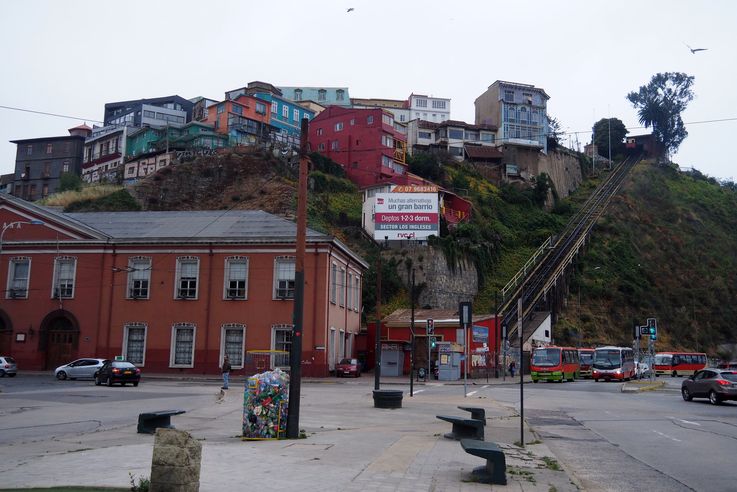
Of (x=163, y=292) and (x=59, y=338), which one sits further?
(x=59, y=338)

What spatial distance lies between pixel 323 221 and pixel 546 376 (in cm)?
3042

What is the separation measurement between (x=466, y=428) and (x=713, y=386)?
58.0 ft

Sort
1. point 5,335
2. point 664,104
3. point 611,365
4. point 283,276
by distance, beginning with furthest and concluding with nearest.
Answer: point 664,104 → point 611,365 → point 5,335 → point 283,276

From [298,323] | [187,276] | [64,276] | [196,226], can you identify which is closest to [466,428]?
[298,323]

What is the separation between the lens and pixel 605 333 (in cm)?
7562

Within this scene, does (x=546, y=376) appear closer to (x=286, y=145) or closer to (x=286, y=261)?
(x=286, y=261)

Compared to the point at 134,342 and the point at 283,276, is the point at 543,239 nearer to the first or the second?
the point at 283,276

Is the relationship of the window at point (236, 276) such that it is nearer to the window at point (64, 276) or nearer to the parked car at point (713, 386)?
the window at point (64, 276)

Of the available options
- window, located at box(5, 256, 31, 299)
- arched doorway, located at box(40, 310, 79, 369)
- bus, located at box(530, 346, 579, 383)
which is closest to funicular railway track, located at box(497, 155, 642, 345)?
bus, located at box(530, 346, 579, 383)

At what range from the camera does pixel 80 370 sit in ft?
130

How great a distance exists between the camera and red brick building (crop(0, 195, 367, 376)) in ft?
150

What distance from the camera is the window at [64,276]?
4812 centimetres

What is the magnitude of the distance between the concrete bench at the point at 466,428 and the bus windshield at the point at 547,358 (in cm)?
3667

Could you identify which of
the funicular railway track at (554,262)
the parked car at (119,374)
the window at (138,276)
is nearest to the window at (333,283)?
the window at (138,276)
